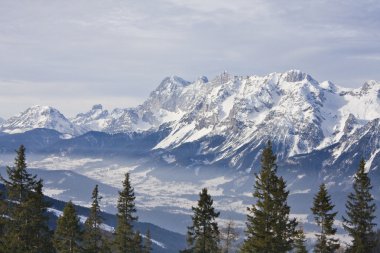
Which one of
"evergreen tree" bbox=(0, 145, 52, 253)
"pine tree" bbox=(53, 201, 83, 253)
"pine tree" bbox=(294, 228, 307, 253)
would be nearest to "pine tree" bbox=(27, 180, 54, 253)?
"evergreen tree" bbox=(0, 145, 52, 253)

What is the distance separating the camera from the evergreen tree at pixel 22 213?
51.3 meters

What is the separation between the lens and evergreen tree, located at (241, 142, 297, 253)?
51375 mm

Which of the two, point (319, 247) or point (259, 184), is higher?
point (259, 184)

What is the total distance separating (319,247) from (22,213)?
27980mm

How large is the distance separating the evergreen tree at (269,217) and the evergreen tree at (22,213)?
18188mm

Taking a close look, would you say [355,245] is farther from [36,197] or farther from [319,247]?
[36,197]

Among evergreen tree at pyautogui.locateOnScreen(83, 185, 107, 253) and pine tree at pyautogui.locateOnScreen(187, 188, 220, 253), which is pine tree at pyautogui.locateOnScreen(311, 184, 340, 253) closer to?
pine tree at pyautogui.locateOnScreen(187, 188, 220, 253)

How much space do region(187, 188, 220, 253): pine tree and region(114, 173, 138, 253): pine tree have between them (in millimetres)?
8209

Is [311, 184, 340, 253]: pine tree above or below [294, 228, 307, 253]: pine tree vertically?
above

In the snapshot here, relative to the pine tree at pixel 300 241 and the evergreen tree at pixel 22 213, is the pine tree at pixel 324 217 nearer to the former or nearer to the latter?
the pine tree at pixel 300 241

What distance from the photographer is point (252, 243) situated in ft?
171

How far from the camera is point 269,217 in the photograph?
5194 centimetres

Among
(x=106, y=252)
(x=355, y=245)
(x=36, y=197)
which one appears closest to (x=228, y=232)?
(x=106, y=252)

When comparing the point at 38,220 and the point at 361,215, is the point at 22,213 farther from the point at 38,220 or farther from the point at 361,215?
the point at 361,215
